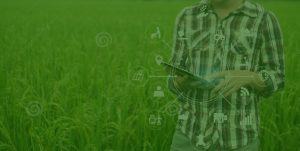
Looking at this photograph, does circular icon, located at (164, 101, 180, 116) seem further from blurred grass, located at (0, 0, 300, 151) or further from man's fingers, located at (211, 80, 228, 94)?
man's fingers, located at (211, 80, 228, 94)

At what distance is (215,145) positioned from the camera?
4.04ft

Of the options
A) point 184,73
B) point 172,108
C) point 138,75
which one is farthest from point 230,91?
point 138,75

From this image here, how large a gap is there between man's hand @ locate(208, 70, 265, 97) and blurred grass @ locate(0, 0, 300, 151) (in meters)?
0.38

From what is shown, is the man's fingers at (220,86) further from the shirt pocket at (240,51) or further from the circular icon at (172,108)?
the circular icon at (172,108)

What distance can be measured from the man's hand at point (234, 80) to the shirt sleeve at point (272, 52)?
29 mm

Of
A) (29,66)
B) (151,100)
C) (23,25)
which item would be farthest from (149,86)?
(23,25)

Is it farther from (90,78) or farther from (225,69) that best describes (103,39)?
(225,69)

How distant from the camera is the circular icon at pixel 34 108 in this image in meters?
1.60

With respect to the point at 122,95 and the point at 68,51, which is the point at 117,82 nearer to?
the point at 122,95

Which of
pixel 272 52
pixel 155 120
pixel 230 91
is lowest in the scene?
pixel 155 120

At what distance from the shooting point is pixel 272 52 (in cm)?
115

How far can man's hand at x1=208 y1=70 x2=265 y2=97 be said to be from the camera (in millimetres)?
1164

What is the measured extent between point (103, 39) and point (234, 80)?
0.67 metres

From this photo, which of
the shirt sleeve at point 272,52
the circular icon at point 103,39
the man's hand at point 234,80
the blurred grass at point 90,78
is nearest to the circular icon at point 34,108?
the blurred grass at point 90,78
